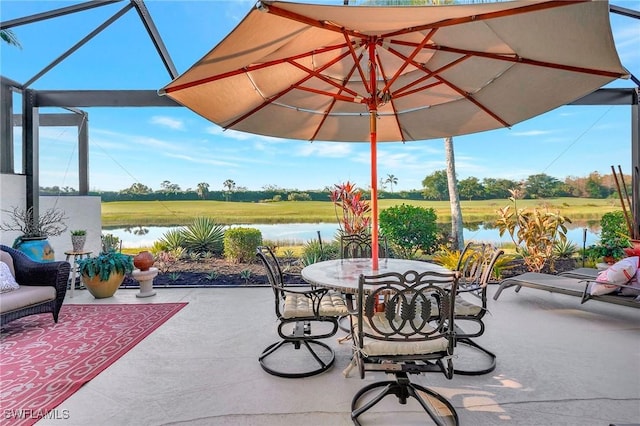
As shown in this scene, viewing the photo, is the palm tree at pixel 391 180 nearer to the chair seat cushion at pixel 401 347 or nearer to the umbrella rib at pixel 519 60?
the umbrella rib at pixel 519 60

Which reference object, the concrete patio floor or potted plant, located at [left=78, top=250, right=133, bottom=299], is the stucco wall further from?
the concrete patio floor

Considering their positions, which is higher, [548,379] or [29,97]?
[29,97]

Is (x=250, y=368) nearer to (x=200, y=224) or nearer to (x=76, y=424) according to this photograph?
(x=76, y=424)

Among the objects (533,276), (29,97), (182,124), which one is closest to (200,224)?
(182,124)

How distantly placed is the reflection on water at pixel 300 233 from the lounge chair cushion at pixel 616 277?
2.40 meters

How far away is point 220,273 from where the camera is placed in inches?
236

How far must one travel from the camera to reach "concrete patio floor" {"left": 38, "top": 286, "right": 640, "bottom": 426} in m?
2.01

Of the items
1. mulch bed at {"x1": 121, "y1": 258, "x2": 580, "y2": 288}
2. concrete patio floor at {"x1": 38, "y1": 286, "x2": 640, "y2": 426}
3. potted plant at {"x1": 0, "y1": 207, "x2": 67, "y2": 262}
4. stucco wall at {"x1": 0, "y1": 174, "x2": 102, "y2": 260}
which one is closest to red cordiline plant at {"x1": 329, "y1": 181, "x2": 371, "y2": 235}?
mulch bed at {"x1": 121, "y1": 258, "x2": 580, "y2": 288}

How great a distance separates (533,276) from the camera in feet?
14.7

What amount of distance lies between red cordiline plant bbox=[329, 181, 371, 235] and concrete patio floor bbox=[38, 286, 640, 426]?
2419mm

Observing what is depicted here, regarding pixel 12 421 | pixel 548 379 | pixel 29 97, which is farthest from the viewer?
pixel 29 97

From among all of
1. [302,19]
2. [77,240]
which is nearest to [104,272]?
[77,240]

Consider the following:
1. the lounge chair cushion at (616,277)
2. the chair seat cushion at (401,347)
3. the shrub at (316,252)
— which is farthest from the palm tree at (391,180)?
the chair seat cushion at (401,347)

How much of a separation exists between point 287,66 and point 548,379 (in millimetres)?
3299
